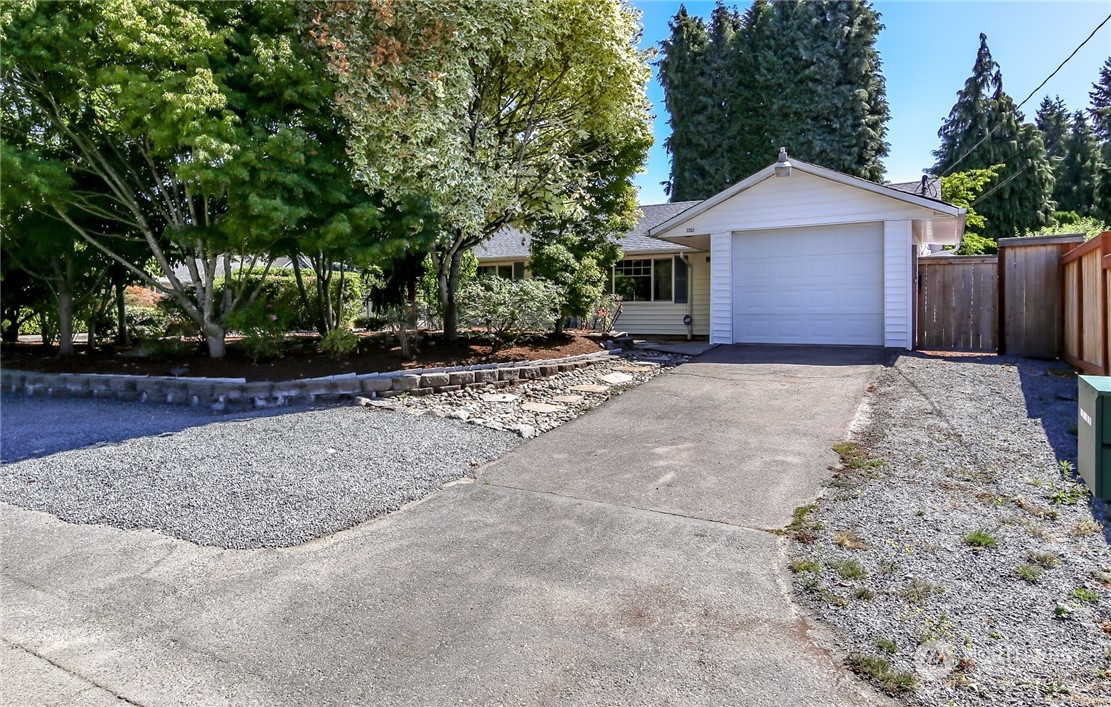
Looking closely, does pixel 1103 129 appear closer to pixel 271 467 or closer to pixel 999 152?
pixel 999 152

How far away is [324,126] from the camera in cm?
819

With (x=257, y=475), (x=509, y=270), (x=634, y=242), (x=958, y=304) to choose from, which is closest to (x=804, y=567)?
(x=257, y=475)

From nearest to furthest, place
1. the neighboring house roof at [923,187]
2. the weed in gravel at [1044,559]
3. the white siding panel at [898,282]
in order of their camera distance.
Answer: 1. the weed in gravel at [1044,559]
2. the white siding panel at [898,282]
3. the neighboring house roof at [923,187]

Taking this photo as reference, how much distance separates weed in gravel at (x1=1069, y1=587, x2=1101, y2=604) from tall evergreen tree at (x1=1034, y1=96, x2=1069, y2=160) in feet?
152

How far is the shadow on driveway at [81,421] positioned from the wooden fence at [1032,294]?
11.0 meters

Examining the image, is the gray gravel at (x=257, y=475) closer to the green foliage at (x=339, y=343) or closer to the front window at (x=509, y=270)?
the green foliage at (x=339, y=343)

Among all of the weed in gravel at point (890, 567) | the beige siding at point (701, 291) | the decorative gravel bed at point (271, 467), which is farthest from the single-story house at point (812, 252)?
the weed in gravel at point (890, 567)

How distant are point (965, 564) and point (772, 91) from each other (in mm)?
31661

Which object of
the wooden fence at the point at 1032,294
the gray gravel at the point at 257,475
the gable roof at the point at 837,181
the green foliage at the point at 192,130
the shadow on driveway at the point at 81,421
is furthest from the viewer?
the gable roof at the point at 837,181

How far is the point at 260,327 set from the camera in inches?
343

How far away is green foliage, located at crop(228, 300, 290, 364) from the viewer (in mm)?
8539

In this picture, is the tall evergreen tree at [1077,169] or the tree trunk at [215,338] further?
the tall evergreen tree at [1077,169]

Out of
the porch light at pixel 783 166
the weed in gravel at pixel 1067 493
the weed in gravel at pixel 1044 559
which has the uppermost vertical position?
the porch light at pixel 783 166

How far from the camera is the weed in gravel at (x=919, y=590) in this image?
3006 millimetres
